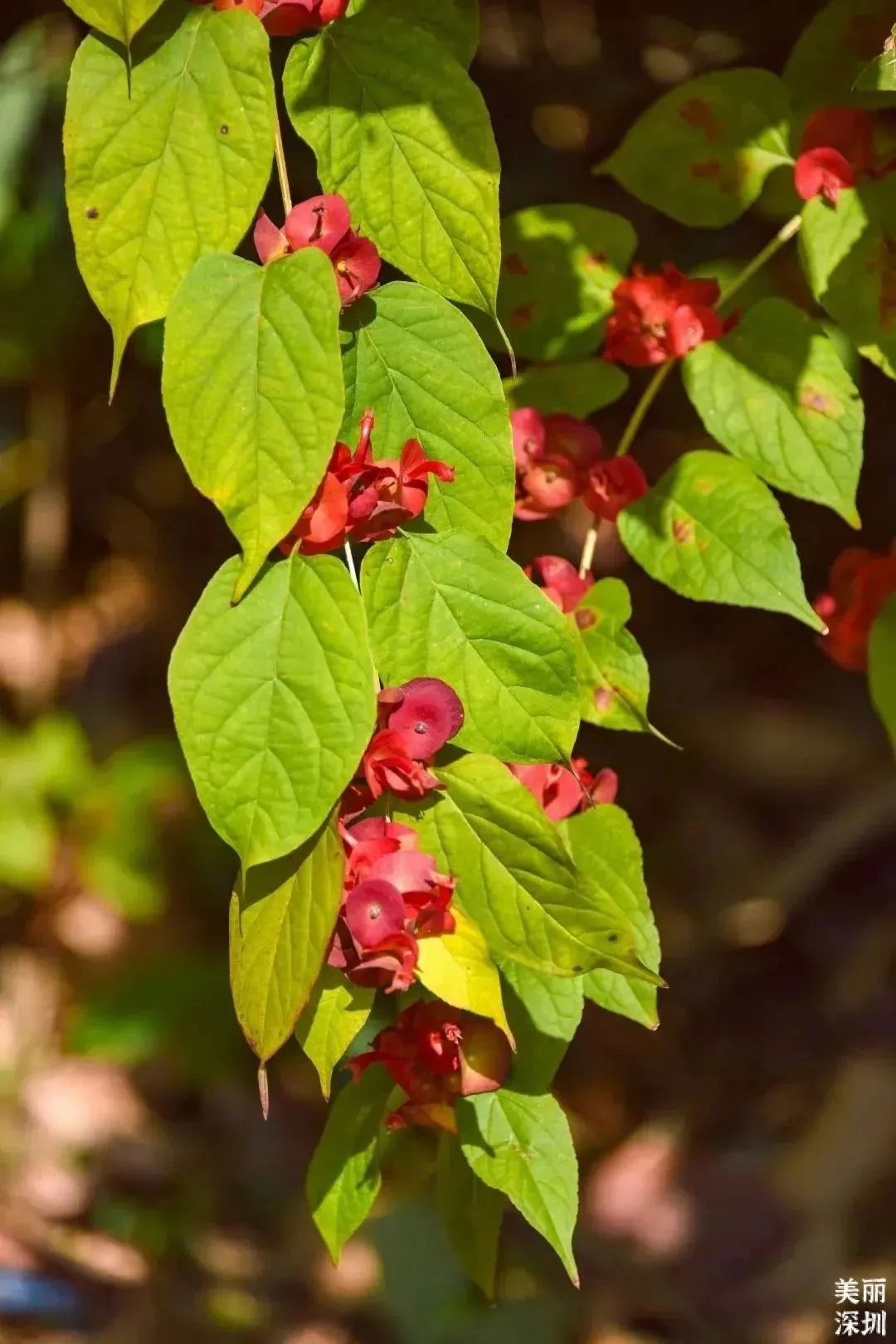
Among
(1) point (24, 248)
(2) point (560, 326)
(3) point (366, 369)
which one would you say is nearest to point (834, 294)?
(2) point (560, 326)

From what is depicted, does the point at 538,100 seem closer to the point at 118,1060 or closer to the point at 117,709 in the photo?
the point at 117,709

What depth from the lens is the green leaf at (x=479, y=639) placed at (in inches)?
21.9

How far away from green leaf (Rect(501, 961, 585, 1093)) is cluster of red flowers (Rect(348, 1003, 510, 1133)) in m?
0.03

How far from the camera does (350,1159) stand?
66cm

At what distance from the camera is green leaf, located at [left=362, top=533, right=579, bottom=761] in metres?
0.56

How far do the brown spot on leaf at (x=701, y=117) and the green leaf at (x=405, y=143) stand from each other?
26 centimetres

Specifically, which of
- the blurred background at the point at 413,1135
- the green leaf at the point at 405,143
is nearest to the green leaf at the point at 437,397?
the green leaf at the point at 405,143

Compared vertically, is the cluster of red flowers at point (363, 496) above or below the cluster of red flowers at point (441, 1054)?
above

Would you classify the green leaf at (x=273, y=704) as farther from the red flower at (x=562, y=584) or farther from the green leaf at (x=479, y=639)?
the red flower at (x=562, y=584)

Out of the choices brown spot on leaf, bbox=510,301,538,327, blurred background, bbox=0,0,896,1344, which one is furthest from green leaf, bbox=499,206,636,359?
blurred background, bbox=0,0,896,1344

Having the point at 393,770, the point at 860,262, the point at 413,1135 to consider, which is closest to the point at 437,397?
the point at 393,770

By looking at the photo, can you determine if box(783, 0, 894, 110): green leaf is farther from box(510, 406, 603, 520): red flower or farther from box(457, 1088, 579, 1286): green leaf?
box(457, 1088, 579, 1286): green leaf

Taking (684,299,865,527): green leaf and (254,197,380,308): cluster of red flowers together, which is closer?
(254,197,380,308): cluster of red flowers

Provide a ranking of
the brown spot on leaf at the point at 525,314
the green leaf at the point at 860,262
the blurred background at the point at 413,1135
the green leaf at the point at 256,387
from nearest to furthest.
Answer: the green leaf at the point at 256,387 < the green leaf at the point at 860,262 < the brown spot on leaf at the point at 525,314 < the blurred background at the point at 413,1135
